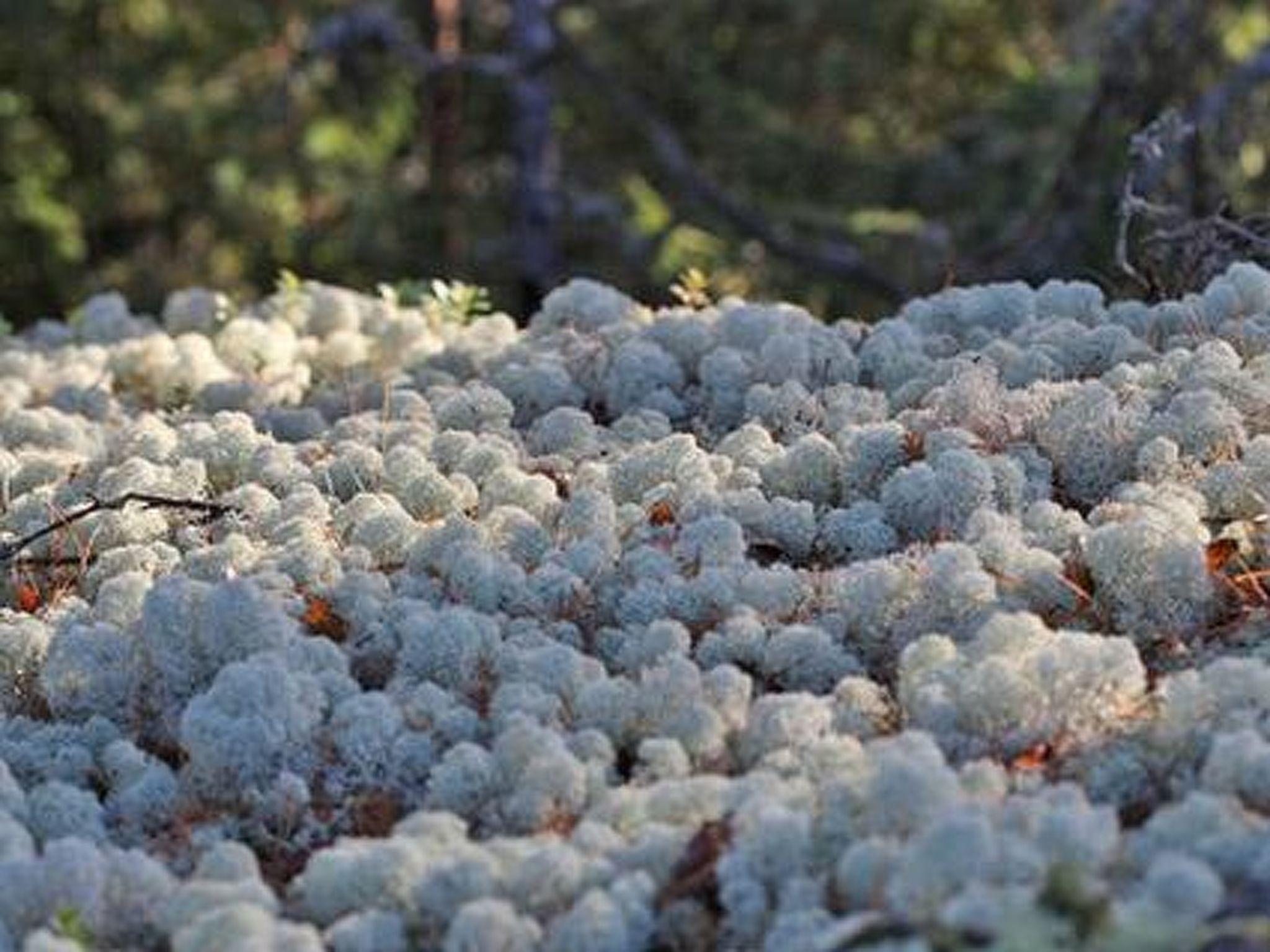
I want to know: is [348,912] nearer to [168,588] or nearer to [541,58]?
[168,588]

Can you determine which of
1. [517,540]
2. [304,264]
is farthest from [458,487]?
[304,264]

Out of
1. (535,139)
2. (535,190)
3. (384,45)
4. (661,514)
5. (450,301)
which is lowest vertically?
(661,514)

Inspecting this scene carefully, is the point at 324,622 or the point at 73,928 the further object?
the point at 324,622

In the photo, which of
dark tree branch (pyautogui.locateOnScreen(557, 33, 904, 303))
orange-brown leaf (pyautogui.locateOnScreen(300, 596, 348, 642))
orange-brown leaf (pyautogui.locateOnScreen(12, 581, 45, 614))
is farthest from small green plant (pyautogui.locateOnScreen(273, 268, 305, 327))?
dark tree branch (pyautogui.locateOnScreen(557, 33, 904, 303))

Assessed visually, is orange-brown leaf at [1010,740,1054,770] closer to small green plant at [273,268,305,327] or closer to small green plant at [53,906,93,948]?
small green plant at [53,906,93,948]

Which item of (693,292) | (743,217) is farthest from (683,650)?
(743,217)

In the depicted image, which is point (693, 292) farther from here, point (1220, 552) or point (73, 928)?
point (73, 928)

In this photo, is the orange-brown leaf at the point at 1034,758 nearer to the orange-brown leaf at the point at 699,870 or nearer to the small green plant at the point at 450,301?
the orange-brown leaf at the point at 699,870
